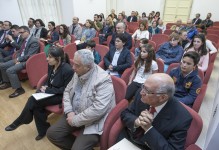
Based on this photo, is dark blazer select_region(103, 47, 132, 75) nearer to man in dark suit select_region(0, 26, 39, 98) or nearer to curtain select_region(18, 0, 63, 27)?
man in dark suit select_region(0, 26, 39, 98)

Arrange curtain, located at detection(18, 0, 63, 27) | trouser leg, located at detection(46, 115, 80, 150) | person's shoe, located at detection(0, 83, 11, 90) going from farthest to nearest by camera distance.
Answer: curtain, located at detection(18, 0, 63, 27) → person's shoe, located at detection(0, 83, 11, 90) → trouser leg, located at detection(46, 115, 80, 150)

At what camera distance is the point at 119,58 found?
2.93m

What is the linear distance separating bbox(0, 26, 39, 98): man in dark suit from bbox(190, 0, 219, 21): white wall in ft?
29.2

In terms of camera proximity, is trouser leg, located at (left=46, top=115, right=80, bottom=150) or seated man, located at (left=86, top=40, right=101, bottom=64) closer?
trouser leg, located at (left=46, top=115, right=80, bottom=150)

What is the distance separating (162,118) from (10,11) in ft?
21.3

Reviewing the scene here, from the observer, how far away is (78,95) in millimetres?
1825

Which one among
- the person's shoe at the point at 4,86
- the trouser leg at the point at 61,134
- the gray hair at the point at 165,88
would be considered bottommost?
the person's shoe at the point at 4,86

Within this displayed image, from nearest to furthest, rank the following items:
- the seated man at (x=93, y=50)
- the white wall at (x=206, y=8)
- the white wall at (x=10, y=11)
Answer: the seated man at (x=93, y=50), the white wall at (x=10, y=11), the white wall at (x=206, y=8)

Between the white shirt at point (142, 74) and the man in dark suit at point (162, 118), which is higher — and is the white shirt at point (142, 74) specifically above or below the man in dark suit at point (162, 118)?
below

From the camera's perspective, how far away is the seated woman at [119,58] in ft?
9.37

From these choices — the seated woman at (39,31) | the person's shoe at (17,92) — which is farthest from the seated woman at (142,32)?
the person's shoe at (17,92)

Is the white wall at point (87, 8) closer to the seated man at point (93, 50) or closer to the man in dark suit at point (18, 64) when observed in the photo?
the man in dark suit at point (18, 64)

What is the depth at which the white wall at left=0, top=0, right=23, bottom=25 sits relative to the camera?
5688 millimetres

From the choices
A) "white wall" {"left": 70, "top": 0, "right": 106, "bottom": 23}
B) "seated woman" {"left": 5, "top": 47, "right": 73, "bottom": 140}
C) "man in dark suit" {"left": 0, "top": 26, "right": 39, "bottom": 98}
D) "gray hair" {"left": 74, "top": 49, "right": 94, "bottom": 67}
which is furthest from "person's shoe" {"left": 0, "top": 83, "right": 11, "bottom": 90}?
"white wall" {"left": 70, "top": 0, "right": 106, "bottom": 23}
